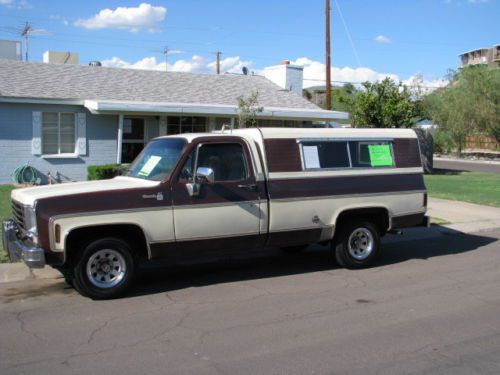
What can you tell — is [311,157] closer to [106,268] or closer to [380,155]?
[380,155]

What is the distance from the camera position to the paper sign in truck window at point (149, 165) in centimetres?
739

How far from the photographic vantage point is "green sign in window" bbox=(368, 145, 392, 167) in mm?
8445

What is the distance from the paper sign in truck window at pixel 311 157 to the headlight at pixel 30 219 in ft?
11.6

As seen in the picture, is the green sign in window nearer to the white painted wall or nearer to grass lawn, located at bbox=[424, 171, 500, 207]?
grass lawn, located at bbox=[424, 171, 500, 207]

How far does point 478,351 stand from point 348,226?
345 cm

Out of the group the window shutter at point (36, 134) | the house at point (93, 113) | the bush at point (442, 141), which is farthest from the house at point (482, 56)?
the window shutter at point (36, 134)

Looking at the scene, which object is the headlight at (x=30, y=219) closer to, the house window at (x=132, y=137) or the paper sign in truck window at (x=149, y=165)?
the paper sign in truck window at (x=149, y=165)

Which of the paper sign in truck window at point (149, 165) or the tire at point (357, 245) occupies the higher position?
the paper sign in truck window at point (149, 165)

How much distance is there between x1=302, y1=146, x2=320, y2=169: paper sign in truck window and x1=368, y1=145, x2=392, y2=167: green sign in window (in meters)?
0.98

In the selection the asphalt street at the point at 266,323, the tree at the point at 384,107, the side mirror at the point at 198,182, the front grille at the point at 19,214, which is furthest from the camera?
the tree at the point at 384,107

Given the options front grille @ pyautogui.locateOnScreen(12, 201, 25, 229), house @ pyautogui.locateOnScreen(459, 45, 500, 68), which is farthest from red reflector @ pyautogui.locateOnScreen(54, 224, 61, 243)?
house @ pyautogui.locateOnScreen(459, 45, 500, 68)

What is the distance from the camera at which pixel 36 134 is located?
18422mm

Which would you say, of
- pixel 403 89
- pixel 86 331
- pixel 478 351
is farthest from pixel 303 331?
pixel 403 89

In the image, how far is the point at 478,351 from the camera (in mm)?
5012
